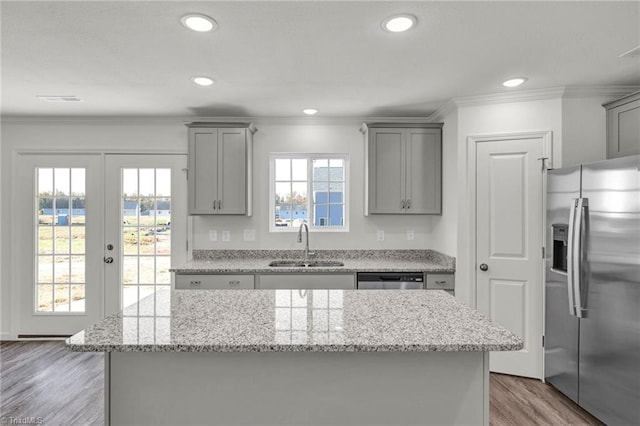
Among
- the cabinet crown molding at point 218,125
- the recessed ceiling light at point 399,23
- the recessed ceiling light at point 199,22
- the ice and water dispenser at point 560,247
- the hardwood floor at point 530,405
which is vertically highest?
the recessed ceiling light at point 399,23

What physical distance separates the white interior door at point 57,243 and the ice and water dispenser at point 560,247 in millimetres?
4332

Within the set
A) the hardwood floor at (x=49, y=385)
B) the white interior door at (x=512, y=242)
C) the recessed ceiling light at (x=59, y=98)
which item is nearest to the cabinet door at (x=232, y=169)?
Answer: the recessed ceiling light at (x=59, y=98)

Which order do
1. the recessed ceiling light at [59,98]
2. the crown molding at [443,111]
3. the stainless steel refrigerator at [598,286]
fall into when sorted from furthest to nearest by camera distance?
the crown molding at [443,111] → the recessed ceiling light at [59,98] → the stainless steel refrigerator at [598,286]

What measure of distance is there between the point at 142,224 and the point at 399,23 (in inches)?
129

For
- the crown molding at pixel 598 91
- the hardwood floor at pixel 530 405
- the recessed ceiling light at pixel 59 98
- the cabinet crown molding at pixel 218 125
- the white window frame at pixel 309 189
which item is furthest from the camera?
the white window frame at pixel 309 189

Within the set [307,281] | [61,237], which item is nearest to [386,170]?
Answer: [307,281]

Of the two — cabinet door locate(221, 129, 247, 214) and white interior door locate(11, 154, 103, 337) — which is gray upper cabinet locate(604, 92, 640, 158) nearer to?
cabinet door locate(221, 129, 247, 214)

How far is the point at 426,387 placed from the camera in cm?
143

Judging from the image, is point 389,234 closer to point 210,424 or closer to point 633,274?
point 633,274

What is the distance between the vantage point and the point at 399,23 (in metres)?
1.91

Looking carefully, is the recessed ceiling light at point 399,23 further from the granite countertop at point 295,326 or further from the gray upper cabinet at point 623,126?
the gray upper cabinet at point 623,126

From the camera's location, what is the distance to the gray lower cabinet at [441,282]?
3268 mm

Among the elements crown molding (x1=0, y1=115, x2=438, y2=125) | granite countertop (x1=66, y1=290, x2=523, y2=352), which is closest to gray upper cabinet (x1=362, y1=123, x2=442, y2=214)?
crown molding (x1=0, y1=115, x2=438, y2=125)

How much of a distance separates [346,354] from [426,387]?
346 millimetres
